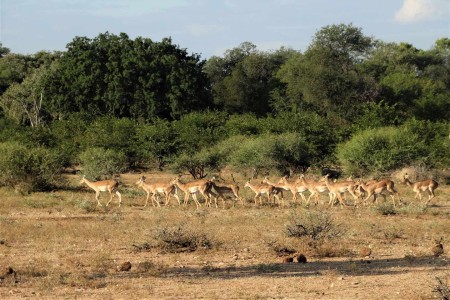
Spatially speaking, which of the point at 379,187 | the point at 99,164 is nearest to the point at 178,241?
the point at 379,187

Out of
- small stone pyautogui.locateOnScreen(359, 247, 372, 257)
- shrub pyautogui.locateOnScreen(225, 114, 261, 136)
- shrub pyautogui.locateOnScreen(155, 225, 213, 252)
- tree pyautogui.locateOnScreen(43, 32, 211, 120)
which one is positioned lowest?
shrub pyautogui.locateOnScreen(155, 225, 213, 252)

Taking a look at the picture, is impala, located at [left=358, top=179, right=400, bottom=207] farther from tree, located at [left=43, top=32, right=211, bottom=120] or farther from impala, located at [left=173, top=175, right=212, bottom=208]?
tree, located at [left=43, top=32, right=211, bottom=120]

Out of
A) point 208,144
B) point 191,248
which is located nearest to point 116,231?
point 191,248

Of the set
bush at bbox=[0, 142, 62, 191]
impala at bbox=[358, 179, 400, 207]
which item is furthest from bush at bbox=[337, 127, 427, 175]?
bush at bbox=[0, 142, 62, 191]

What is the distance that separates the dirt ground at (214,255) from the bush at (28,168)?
3.50m

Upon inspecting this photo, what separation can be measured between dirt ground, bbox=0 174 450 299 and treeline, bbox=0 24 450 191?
25.8ft

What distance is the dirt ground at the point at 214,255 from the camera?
10539 millimetres

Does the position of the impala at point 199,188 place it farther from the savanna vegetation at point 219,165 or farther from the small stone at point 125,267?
the small stone at point 125,267

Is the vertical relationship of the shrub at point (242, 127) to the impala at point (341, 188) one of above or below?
above

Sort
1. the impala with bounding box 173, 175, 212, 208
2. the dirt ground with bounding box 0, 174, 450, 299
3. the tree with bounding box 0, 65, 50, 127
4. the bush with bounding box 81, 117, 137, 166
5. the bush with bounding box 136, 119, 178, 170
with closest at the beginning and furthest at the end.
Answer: the dirt ground with bounding box 0, 174, 450, 299
the impala with bounding box 173, 175, 212, 208
the bush with bounding box 136, 119, 178, 170
the bush with bounding box 81, 117, 137, 166
the tree with bounding box 0, 65, 50, 127

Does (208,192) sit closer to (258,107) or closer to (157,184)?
(157,184)

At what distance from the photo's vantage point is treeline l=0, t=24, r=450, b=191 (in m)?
32.1

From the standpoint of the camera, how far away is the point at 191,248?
45.9 feet

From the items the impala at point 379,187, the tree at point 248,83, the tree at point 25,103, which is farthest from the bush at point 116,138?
the tree at point 248,83
